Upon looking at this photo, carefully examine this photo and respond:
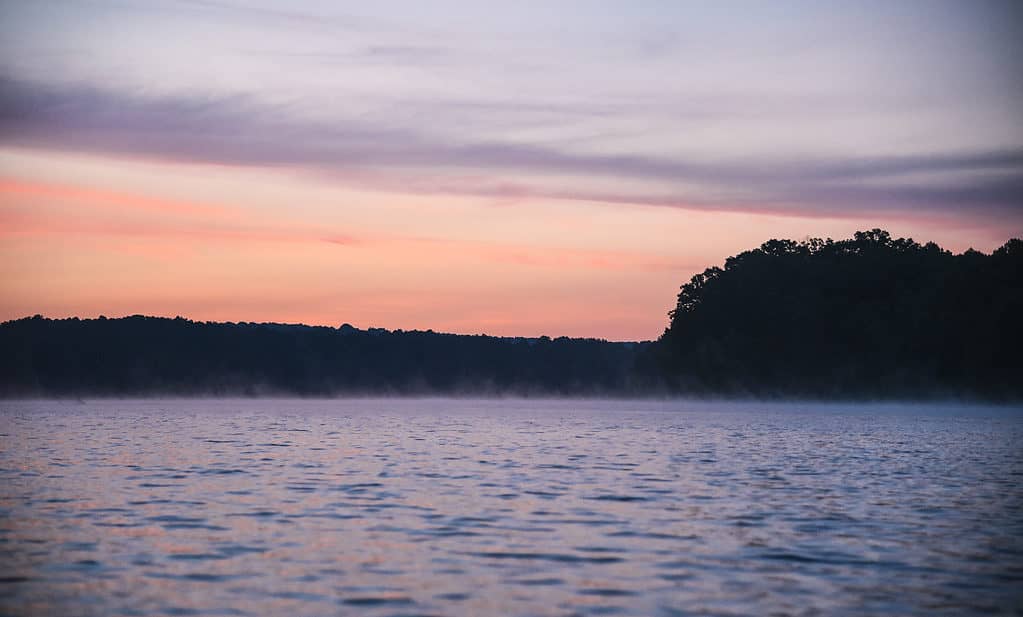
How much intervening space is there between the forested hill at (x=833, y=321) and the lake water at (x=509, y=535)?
107907mm

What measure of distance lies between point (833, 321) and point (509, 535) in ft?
497

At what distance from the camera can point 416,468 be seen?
39.1 meters

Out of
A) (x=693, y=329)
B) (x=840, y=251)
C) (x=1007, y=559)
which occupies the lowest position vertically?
(x=1007, y=559)

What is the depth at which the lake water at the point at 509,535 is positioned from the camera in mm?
17062

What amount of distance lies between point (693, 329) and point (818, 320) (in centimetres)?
1831

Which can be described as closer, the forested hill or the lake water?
the lake water

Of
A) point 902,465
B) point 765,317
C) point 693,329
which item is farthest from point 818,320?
point 902,465

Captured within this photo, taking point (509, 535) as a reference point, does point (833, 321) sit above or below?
above

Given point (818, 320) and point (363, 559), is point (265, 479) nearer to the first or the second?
point (363, 559)

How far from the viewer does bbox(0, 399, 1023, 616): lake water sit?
17062 mm

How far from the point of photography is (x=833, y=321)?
167375 mm

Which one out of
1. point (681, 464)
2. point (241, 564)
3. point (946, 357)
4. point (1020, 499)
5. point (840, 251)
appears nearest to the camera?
point (241, 564)

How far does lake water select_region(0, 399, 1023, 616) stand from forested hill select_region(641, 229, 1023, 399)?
108 m

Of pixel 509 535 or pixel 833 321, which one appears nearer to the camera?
pixel 509 535
